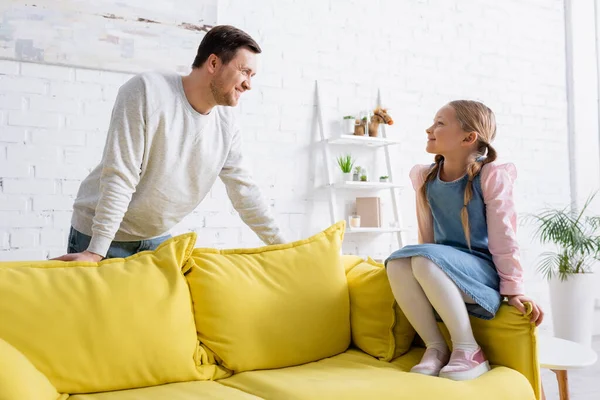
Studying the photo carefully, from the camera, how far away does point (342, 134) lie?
3.65m

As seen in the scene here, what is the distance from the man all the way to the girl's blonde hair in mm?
722

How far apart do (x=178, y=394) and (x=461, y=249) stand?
1015 millimetres

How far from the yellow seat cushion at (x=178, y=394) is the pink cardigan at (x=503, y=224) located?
0.86 m

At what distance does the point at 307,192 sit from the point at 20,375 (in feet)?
7.77

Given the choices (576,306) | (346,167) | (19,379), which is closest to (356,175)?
(346,167)

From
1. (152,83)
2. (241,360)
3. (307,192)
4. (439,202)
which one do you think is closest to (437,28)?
(307,192)

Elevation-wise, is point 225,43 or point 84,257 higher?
point 225,43

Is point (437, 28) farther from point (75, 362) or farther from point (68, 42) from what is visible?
point (75, 362)

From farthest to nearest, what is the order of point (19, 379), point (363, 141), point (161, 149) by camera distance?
point (363, 141)
point (161, 149)
point (19, 379)

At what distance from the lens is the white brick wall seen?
2906 mm

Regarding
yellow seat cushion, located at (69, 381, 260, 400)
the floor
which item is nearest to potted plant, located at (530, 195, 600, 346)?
the floor

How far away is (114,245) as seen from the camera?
82.4 inches

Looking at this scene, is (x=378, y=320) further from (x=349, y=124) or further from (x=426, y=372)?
(x=349, y=124)

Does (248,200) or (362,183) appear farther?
(362,183)
